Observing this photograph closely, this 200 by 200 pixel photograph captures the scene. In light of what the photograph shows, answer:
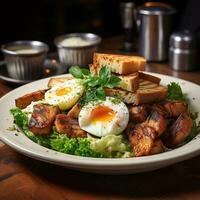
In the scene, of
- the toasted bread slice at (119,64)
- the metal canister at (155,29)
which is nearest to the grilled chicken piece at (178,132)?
the toasted bread slice at (119,64)

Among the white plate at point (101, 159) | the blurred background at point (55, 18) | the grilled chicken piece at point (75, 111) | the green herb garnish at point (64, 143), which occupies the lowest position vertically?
the blurred background at point (55, 18)

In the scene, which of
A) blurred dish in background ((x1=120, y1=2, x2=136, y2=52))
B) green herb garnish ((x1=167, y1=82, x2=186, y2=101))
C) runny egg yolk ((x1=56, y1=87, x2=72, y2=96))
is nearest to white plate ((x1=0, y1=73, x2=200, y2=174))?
runny egg yolk ((x1=56, y1=87, x2=72, y2=96))

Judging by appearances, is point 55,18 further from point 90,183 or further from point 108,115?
point 90,183

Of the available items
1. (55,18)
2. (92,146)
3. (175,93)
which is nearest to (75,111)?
(92,146)

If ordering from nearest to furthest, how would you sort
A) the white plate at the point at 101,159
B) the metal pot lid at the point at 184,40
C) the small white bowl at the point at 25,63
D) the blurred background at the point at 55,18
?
the white plate at the point at 101,159 → the small white bowl at the point at 25,63 → the metal pot lid at the point at 184,40 → the blurred background at the point at 55,18

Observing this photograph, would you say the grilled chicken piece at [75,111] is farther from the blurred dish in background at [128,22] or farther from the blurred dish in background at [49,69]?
the blurred dish in background at [128,22]

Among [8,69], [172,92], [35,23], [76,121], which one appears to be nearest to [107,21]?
[35,23]
